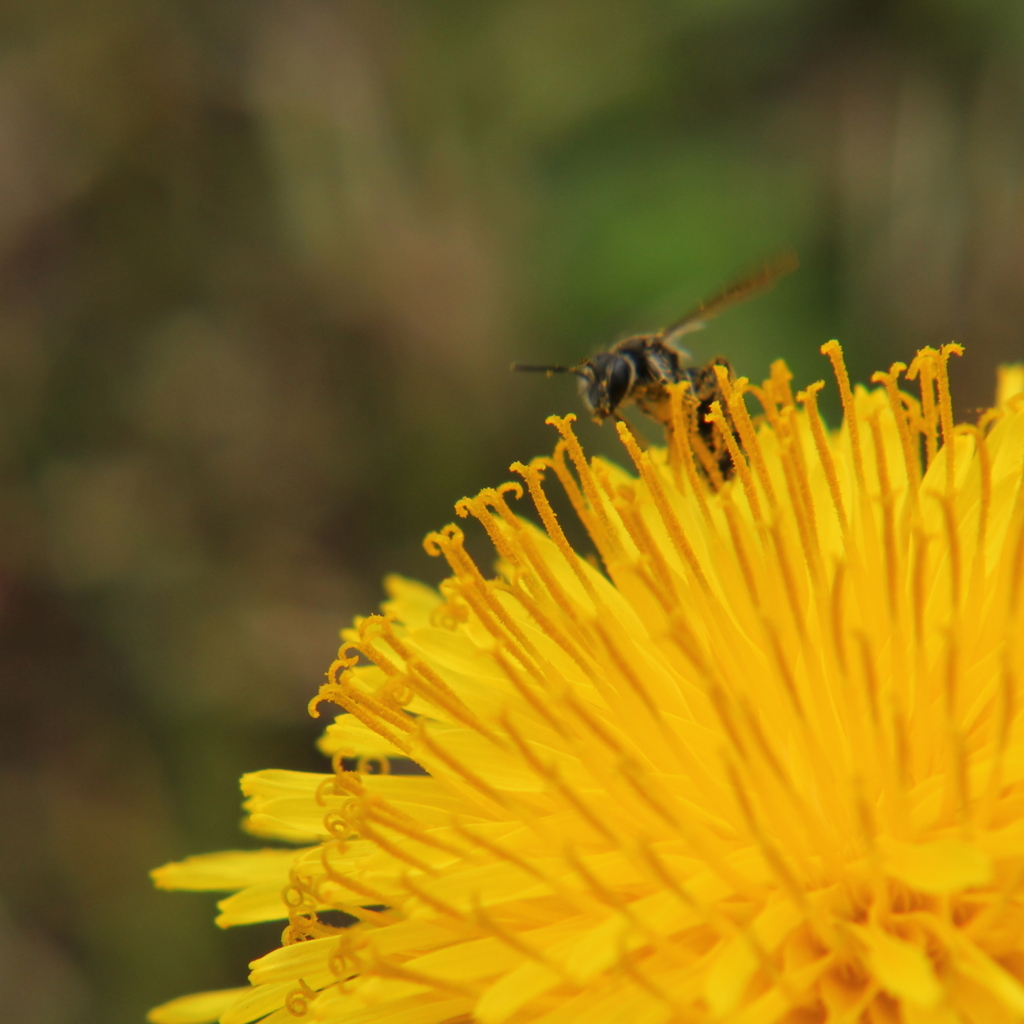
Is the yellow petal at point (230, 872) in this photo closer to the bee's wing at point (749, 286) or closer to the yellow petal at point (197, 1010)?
the yellow petal at point (197, 1010)

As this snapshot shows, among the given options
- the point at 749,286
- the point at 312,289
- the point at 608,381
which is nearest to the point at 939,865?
the point at 749,286

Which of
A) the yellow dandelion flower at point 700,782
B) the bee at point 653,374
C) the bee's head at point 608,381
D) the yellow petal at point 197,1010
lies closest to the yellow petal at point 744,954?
the yellow dandelion flower at point 700,782

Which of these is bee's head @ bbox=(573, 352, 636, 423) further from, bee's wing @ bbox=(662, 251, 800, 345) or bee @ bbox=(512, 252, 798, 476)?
bee's wing @ bbox=(662, 251, 800, 345)

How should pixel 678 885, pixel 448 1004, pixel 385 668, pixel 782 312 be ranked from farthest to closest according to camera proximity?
pixel 782 312
pixel 385 668
pixel 448 1004
pixel 678 885

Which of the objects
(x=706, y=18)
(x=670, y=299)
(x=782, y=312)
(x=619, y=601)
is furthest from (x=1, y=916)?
(x=706, y=18)

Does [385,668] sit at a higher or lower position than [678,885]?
higher

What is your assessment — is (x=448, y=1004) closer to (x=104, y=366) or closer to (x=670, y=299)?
(x=670, y=299)
